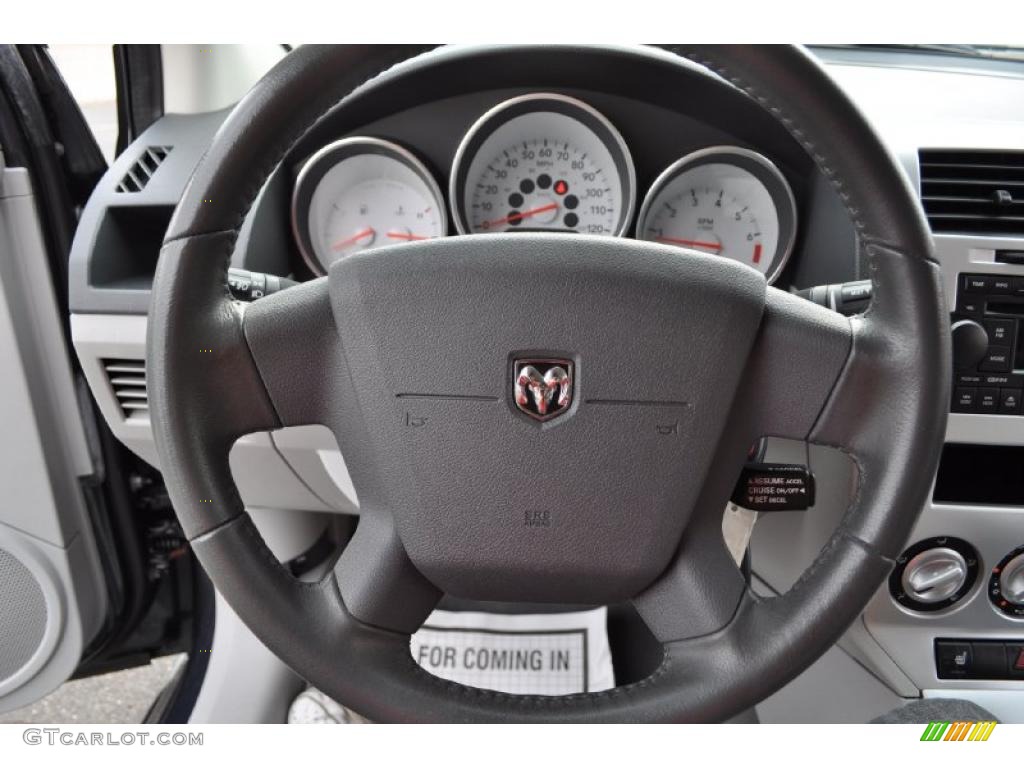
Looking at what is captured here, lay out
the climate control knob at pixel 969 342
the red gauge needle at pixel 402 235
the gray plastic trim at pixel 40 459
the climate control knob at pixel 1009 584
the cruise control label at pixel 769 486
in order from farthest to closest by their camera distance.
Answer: the red gauge needle at pixel 402 235 → the gray plastic trim at pixel 40 459 → the climate control knob at pixel 1009 584 → the climate control knob at pixel 969 342 → the cruise control label at pixel 769 486

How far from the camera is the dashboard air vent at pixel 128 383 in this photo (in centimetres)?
119

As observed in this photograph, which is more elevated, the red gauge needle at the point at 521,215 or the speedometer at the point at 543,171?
the speedometer at the point at 543,171

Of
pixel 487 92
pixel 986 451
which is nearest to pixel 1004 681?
pixel 986 451

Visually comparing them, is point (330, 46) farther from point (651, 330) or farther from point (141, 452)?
point (141, 452)

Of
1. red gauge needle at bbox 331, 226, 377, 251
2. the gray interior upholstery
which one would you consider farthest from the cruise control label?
red gauge needle at bbox 331, 226, 377, 251

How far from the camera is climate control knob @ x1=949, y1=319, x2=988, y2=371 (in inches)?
40.5

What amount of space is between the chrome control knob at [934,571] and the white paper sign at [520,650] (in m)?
0.48

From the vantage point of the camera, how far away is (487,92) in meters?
1.28

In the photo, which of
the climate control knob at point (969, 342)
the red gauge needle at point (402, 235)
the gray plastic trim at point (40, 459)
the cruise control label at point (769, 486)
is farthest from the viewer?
the red gauge needle at point (402, 235)

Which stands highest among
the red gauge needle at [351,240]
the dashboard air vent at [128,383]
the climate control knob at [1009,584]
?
the red gauge needle at [351,240]

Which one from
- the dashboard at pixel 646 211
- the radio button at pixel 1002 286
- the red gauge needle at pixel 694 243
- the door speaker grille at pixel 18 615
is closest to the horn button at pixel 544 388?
the dashboard at pixel 646 211

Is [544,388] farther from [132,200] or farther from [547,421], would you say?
[132,200]
